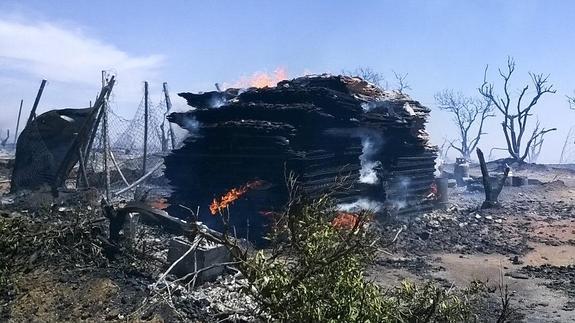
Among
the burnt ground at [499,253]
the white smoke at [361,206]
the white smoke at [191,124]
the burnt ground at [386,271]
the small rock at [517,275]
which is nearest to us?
the burnt ground at [386,271]

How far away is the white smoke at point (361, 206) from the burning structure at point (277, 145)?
5 centimetres

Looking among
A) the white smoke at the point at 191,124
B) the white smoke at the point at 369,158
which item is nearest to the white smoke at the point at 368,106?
the white smoke at the point at 369,158

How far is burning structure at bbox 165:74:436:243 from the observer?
1386cm

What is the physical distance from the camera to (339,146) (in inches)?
606

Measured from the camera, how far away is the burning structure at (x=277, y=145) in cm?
1386

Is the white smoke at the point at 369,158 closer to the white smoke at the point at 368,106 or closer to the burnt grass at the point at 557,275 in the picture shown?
the white smoke at the point at 368,106

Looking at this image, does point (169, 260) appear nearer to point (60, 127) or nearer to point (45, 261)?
point (45, 261)

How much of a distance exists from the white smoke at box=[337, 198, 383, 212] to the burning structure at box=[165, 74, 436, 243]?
0.05 m

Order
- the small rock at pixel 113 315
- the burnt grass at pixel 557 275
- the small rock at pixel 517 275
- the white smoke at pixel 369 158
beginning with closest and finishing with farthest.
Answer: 1. the small rock at pixel 113 315
2. the burnt grass at pixel 557 275
3. the small rock at pixel 517 275
4. the white smoke at pixel 369 158

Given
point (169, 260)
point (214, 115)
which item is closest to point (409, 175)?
point (214, 115)

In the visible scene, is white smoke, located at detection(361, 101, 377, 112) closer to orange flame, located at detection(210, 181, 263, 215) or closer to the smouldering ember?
orange flame, located at detection(210, 181, 263, 215)

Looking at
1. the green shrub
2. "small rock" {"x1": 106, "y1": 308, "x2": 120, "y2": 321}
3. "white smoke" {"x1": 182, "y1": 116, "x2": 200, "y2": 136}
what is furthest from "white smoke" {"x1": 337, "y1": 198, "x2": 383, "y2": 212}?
the green shrub

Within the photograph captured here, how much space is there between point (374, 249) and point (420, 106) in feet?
52.3

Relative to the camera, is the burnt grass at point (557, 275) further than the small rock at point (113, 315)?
Yes
